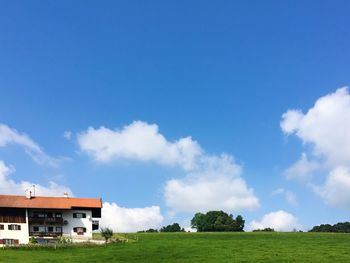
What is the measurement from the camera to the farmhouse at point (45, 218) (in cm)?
8781

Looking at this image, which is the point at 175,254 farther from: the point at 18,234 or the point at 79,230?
the point at 18,234

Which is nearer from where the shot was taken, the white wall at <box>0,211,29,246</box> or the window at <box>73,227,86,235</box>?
the white wall at <box>0,211,29,246</box>

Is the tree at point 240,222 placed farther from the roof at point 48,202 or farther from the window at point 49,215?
the window at point 49,215

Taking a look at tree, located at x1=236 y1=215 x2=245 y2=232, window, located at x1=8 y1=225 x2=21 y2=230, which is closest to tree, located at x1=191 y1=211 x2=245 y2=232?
tree, located at x1=236 y1=215 x2=245 y2=232

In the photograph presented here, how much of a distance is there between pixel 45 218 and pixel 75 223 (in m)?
5.62

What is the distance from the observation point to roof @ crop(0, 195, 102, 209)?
89669 mm

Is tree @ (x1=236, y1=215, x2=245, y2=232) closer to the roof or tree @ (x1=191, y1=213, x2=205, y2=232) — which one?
tree @ (x1=191, y1=213, x2=205, y2=232)

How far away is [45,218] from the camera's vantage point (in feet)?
295

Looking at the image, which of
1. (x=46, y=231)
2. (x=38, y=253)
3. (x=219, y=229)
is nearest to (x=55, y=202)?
(x=46, y=231)

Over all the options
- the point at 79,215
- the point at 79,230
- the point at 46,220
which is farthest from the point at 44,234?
the point at 79,215

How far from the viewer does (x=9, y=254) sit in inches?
2552

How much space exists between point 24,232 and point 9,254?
2419 centimetres

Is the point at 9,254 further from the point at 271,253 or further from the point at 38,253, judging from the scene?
the point at 271,253

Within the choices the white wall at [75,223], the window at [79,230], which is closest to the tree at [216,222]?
the white wall at [75,223]
